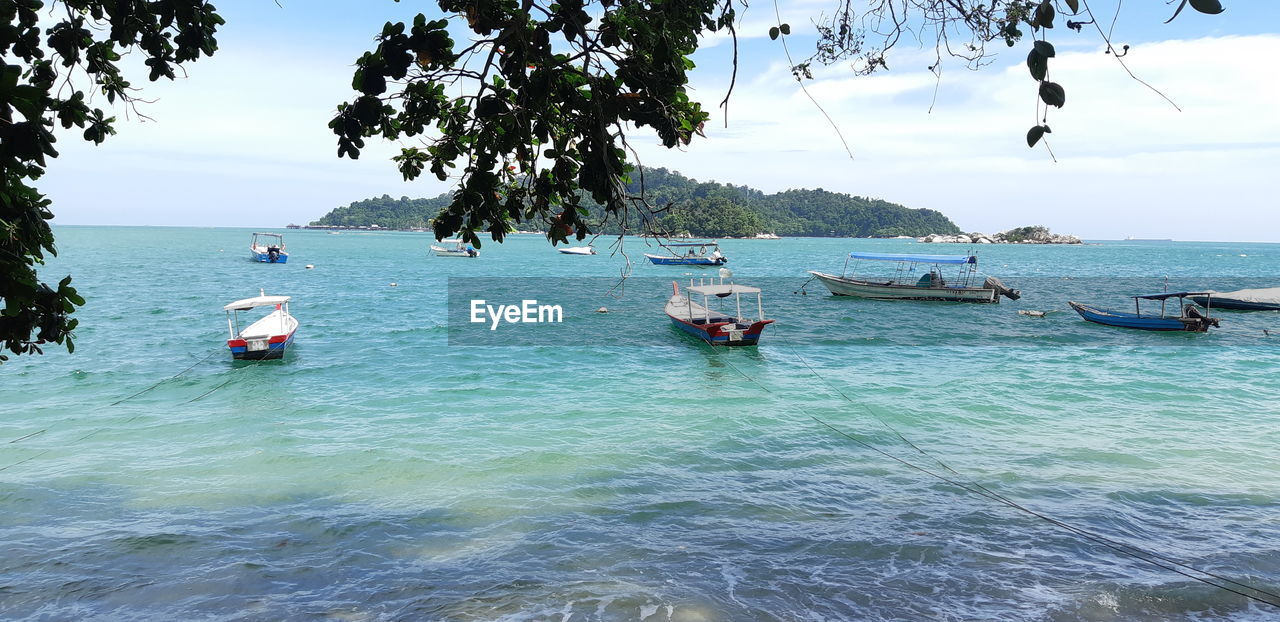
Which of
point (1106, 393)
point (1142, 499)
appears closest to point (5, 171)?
point (1142, 499)

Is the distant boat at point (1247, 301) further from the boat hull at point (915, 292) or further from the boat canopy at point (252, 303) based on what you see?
the boat canopy at point (252, 303)

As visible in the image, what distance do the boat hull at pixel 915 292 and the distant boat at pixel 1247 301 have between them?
9.58 m

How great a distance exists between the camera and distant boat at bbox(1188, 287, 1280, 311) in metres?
35.5

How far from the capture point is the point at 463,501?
403 inches

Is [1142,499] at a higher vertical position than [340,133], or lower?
lower

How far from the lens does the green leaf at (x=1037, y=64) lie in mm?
2650

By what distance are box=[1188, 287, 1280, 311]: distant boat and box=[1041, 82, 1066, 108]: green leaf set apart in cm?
4067

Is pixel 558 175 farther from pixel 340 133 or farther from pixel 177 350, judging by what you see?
pixel 177 350

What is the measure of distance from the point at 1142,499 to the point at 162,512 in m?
13.1

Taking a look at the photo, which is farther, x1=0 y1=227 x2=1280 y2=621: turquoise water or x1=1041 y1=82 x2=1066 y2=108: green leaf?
x1=0 y1=227 x2=1280 y2=621: turquoise water

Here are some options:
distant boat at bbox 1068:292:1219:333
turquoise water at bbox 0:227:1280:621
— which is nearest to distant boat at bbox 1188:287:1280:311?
distant boat at bbox 1068:292:1219:333

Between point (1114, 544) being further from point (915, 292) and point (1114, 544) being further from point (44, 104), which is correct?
point (915, 292)

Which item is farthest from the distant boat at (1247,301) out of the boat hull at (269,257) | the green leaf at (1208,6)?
the boat hull at (269,257)

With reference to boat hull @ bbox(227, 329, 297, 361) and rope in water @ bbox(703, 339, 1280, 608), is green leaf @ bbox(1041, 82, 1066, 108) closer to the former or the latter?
rope in water @ bbox(703, 339, 1280, 608)
